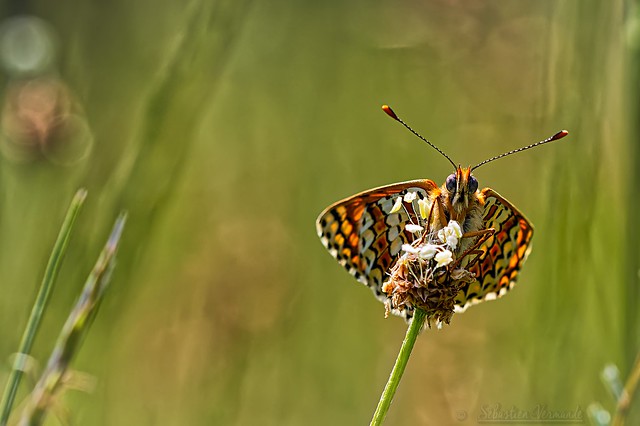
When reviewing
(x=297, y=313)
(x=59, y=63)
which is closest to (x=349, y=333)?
(x=297, y=313)

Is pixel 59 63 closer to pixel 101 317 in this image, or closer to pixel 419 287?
pixel 101 317

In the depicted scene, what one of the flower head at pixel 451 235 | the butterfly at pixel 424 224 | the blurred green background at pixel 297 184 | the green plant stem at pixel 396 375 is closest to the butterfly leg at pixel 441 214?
the butterfly at pixel 424 224

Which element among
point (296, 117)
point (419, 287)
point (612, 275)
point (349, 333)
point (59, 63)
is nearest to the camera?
point (419, 287)

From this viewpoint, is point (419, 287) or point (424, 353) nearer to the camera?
point (419, 287)

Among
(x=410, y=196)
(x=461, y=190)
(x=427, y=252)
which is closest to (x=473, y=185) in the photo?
(x=461, y=190)

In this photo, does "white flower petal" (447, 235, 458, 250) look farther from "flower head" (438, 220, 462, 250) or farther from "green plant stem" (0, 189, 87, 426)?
"green plant stem" (0, 189, 87, 426)

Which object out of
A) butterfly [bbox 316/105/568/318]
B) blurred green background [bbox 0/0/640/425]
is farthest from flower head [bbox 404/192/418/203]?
blurred green background [bbox 0/0/640/425]
